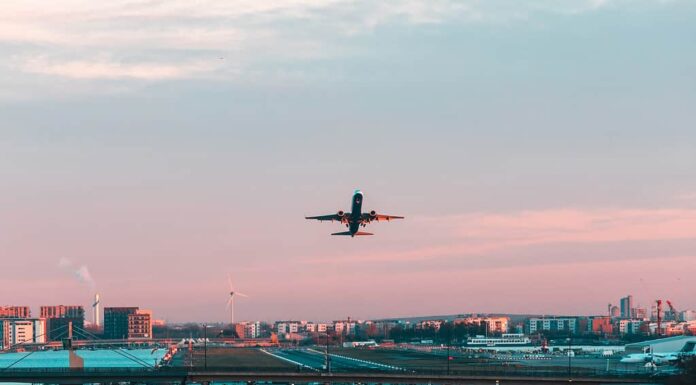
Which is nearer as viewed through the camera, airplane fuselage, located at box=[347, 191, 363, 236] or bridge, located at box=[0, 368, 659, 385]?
airplane fuselage, located at box=[347, 191, 363, 236]

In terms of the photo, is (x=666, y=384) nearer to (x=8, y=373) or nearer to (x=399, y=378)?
(x=399, y=378)

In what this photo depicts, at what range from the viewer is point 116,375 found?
183 m

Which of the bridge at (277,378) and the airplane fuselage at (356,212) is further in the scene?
the bridge at (277,378)

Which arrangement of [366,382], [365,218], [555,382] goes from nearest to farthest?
1. [365,218]
2. [555,382]
3. [366,382]

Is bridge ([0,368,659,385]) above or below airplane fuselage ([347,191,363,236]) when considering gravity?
below

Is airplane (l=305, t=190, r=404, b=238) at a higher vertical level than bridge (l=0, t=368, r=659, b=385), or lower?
higher

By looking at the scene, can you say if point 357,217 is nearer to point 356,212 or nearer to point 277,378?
point 356,212

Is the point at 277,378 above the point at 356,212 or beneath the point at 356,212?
beneath

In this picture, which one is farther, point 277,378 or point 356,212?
point 277,378

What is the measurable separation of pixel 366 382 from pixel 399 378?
862cm

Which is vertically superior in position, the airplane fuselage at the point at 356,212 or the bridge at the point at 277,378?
the airplane fuselage at the point at 356,212

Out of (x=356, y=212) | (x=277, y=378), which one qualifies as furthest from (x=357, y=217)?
(x=277, y=378)

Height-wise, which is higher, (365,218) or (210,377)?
(365,218)

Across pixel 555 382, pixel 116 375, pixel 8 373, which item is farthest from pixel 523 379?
pixel 8 373
